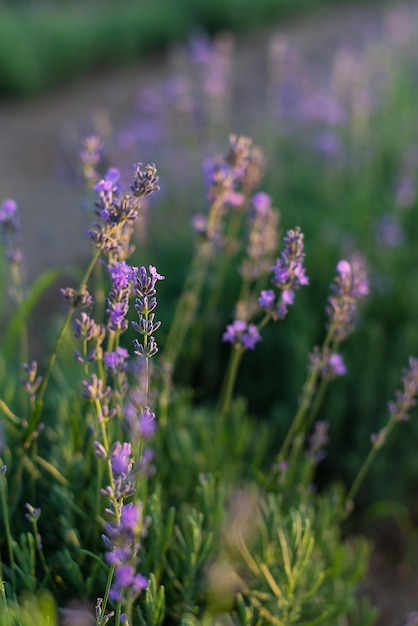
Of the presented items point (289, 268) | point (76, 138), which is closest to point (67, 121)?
point (76, 138)

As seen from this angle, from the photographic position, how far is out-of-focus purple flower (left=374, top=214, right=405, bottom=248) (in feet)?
9.73

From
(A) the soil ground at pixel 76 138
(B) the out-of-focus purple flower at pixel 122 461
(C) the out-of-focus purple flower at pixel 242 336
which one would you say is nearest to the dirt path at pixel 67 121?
(A) the soil ground at pixel 76 138

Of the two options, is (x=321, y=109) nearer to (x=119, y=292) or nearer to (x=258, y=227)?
(x=258, y=227)

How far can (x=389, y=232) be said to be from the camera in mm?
2965

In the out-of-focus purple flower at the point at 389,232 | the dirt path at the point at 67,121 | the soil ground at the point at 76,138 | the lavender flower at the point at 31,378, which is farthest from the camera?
the dirt path at the point at 67,121

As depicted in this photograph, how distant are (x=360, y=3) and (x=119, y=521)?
8551 mm

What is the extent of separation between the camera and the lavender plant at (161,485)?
4.23 feet

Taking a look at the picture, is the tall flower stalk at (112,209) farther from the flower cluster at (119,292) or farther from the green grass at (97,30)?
the green grass at (97,30)

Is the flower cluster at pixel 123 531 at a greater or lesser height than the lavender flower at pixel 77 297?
lesser

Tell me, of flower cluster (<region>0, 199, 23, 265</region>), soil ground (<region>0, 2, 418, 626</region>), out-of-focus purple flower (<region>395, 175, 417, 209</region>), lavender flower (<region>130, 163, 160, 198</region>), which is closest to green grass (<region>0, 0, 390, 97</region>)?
soil ground (<region>0, 2, 418, 626</region>)

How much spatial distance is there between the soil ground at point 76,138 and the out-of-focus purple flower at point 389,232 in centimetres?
108

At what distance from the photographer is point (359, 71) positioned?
392 cm

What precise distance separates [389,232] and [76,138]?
2889 mm

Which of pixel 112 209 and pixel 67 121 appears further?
pixel 67 121
